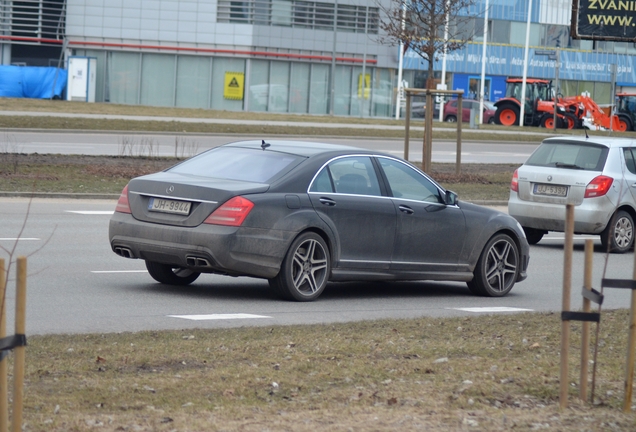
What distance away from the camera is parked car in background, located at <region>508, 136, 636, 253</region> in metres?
15.3

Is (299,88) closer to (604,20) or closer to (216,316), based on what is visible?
(604,20)

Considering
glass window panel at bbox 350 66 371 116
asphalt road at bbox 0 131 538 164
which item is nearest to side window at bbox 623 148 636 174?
asphalt road at bbox 0 131 538 164

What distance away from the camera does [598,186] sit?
50.0 ft

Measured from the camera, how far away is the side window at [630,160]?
1568cm

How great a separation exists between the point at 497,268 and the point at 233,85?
172 ft

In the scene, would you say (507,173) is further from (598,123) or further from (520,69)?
(520,69)

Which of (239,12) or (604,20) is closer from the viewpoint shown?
(604,20)

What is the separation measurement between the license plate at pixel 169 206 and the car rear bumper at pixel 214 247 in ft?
0.50

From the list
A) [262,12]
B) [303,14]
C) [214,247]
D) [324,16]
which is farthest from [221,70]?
[214,247]

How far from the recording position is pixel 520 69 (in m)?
70.2

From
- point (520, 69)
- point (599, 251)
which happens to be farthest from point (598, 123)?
point (599, 251)

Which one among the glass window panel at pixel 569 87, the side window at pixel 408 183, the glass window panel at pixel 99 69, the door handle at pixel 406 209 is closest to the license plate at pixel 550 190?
→ the side window at pixel 408 183

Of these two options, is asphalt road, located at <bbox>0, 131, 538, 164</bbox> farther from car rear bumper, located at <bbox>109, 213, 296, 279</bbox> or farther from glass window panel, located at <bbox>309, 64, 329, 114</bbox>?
glass window panel, located at <bbox>309, 64, 329, 114</bbox>

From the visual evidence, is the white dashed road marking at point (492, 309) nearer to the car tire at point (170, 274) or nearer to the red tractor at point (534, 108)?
the car tire at point (170, 274)
